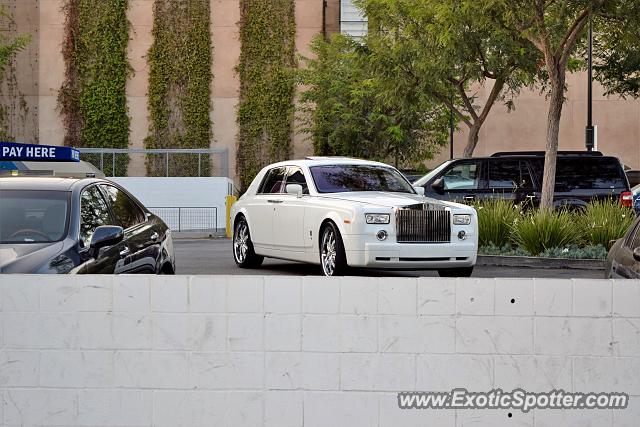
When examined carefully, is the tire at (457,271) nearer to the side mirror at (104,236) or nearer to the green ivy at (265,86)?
the side mirror at (104,236)

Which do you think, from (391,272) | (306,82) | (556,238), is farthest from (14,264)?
(306,82)

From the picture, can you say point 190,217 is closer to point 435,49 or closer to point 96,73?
point 435,49

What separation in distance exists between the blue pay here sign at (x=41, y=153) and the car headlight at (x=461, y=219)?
4773 millimetres

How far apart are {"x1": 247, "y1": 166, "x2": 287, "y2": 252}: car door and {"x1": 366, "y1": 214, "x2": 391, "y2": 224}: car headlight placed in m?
2.01

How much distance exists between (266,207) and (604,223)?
6.20 m

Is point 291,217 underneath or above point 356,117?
underneath

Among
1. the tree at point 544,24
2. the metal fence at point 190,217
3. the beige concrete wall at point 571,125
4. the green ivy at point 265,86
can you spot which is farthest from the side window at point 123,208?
the beige concrete wall at point 571,125

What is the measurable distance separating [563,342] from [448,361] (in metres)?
0.62

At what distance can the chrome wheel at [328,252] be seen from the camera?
14398mm

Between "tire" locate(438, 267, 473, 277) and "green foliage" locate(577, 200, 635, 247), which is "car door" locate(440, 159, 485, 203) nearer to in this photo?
"green foliage" locate(577, 200, 635, 247)

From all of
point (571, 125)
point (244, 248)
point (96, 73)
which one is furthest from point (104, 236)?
point (571, 125)

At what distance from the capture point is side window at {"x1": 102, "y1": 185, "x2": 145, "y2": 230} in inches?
370

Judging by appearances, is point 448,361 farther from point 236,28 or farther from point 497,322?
point 236,28

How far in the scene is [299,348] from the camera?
262 inches
